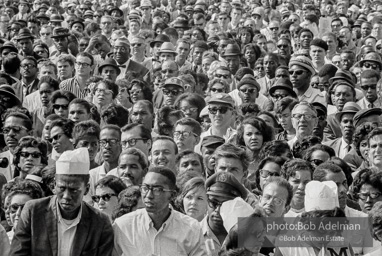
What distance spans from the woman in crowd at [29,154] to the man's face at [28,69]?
13.9 ft

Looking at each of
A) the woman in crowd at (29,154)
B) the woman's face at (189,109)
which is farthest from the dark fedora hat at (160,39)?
the woman in crowd at (29,154)

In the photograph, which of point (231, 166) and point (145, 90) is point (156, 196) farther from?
point (145, 90)

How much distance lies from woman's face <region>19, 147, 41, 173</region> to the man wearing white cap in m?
2.94

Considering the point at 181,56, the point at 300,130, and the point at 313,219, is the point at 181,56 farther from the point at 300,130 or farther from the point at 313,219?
the point at 313,219

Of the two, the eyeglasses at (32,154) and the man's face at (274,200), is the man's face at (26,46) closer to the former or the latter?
the eyeglasses at (32,154)

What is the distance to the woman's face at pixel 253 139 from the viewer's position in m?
10.1

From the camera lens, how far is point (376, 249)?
718 cm

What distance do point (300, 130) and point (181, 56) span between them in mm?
5323

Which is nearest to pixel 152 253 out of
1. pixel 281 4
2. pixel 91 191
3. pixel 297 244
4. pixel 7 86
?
pixel 297 244

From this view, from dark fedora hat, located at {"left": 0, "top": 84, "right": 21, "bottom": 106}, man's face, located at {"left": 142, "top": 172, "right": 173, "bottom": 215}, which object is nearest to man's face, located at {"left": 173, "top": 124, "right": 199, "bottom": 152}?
dark fedora hat, located at {"left": 0, "top": 84, "right": 21, "bottom": 106}

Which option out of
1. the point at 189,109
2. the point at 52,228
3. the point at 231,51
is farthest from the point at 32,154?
the point at 231,51

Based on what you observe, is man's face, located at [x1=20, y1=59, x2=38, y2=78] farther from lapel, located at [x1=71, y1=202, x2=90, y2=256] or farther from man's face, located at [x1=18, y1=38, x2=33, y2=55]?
lapel, located at [x1=71, y1=202, x2=90, y2=256]

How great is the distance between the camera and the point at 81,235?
22.0 feet

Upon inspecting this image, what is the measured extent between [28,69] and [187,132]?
4.18 metres
